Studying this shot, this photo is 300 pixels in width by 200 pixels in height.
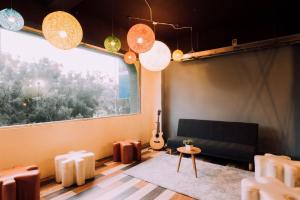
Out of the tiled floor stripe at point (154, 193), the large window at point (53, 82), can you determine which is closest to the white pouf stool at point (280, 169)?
the tiled floor stripe at point (154, 193)

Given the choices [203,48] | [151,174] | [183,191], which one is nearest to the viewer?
[183,191]

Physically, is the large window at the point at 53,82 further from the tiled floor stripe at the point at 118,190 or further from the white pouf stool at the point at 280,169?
the white pouf stool at the point at 280,169

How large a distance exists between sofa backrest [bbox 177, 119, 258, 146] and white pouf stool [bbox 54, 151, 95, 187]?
2434mm

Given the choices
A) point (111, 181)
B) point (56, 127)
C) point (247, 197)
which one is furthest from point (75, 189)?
point (247, 197)

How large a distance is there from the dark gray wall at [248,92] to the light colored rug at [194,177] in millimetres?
1192

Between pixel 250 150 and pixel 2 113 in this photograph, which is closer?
pixel 2 113

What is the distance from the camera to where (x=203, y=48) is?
4.45 m

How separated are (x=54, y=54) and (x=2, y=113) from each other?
1276 millimetres

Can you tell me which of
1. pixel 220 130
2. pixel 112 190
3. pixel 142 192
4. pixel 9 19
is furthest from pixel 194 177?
pixel 9 19

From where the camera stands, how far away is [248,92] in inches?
155

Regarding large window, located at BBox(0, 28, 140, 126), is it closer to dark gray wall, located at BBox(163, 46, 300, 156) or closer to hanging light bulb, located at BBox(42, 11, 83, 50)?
hanging light bulb, located at BBox(42, 11, 83, 50)

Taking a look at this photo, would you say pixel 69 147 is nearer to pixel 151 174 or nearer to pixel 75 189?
pixel 75 189

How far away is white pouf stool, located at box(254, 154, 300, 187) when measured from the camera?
7.44 feet

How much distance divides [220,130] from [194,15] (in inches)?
99.5
